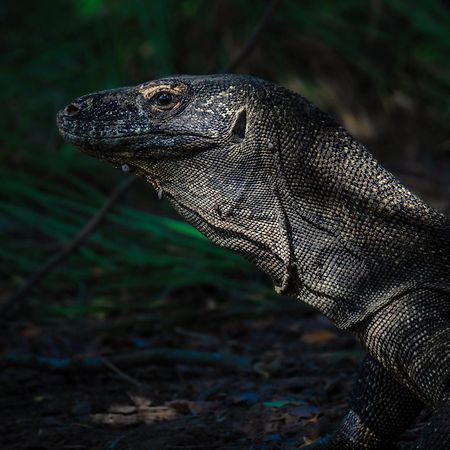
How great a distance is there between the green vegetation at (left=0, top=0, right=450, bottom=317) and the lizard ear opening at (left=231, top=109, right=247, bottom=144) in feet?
8.13

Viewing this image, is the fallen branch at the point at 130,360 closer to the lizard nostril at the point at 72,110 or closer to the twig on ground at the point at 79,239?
the twig on ground at the point at 79,239

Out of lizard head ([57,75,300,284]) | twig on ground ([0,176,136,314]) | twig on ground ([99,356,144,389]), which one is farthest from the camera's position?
twig on ground ([0,176,136,314])

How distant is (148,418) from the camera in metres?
4.42

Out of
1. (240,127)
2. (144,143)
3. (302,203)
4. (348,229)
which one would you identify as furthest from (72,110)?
(348,229)

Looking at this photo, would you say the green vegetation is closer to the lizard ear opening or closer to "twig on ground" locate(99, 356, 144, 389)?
"twig on ground" locate(99, 356, 144, 389)

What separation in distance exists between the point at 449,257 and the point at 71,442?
1.82 metres

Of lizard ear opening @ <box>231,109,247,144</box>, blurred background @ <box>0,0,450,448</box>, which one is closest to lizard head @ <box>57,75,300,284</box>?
lizard ear opening @ <box>231,109,247,144</box>

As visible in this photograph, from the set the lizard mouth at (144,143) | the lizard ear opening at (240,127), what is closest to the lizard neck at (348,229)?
the lizard ear opening at (240,127)

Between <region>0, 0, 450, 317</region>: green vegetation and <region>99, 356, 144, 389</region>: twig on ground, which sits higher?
<region>0, 0, 450, 317</region>: green vegetation

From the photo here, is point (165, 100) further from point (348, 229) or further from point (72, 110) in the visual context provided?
point (348, 229)

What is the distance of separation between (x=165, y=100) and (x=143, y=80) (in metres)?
5.65

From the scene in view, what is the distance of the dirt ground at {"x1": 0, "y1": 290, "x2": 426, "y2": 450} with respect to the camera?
4.15 meters

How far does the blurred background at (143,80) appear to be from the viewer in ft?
20.5

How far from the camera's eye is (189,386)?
16.2 feet
